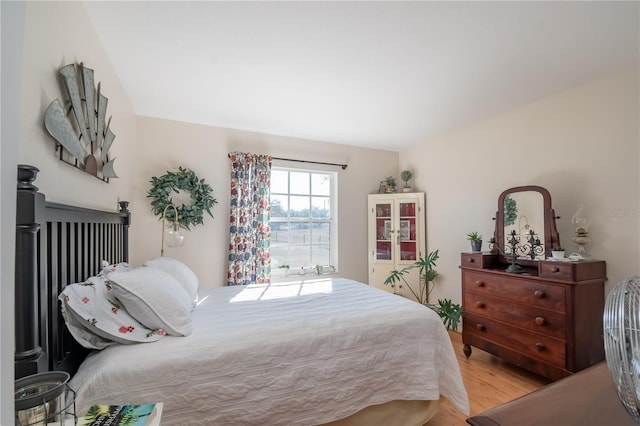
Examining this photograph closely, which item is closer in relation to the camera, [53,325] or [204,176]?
[53,325]

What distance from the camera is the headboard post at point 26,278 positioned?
812mm

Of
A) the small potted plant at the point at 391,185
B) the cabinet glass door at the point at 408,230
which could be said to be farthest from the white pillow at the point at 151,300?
the small potted plant at the point at 391,185

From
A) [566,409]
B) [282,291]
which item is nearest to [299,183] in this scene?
[282,291]

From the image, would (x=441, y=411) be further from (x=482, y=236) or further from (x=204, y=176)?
(x=204, y=176)

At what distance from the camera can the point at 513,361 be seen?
2410 millimetres

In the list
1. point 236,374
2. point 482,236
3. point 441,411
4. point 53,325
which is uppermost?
point 482,236

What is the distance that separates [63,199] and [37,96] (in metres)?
0.47

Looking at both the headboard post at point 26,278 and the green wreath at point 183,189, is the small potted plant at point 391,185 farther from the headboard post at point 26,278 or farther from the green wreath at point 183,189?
the headboard post at point 26,278

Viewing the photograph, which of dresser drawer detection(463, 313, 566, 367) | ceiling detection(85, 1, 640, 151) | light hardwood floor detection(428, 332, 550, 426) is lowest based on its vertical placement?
light hardwood floor detection(428, 332, 550, 426)

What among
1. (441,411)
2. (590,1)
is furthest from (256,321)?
(590,1)

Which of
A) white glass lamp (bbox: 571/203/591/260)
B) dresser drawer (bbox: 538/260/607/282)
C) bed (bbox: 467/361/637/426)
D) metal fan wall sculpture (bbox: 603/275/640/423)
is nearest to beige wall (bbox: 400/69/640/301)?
white glass lamp (bbox: 571/203/591/260)

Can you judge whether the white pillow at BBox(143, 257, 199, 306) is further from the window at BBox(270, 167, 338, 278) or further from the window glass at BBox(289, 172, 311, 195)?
the window glass at BBox(289, 172, 311, 195)

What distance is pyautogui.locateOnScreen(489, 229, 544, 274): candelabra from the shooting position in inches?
98.9

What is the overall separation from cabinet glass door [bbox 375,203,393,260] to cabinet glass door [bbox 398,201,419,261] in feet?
0.45
